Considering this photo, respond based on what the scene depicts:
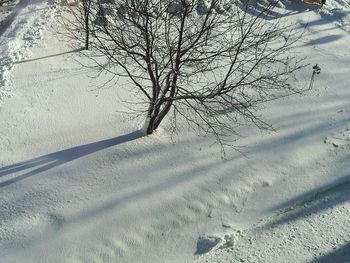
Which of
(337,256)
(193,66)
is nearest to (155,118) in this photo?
(193,66)

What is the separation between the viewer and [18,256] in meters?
6.95

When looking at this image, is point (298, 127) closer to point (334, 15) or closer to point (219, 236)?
point (219, 236)

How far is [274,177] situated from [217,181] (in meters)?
1.05

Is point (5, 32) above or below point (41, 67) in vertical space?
above

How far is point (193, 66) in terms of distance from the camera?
24.7ft

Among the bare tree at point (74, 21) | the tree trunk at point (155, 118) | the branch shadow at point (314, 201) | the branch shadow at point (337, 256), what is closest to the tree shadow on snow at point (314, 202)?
the branch shadow at point (314, 201)

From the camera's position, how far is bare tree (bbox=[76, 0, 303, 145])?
7270 millimetres

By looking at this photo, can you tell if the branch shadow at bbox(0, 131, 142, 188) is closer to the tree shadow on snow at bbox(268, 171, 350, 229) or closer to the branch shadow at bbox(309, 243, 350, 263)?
the tree shadow on snow at bbox(268, 171, 350, 229)

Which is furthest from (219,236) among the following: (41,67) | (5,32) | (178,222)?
(5,32)

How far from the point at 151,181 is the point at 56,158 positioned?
1731mm

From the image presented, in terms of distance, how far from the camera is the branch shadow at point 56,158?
7.89 m

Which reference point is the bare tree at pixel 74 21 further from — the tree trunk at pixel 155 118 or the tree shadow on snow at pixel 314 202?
the tree shadow on snow at pixel 314 202

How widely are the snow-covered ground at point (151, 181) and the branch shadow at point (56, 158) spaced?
2cm

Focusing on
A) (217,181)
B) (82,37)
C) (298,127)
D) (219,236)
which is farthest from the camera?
(82,37)
